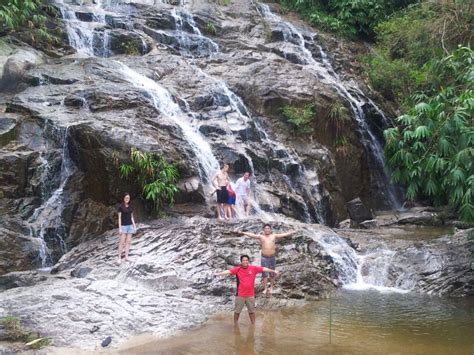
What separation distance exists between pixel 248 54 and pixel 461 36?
8.10 metres

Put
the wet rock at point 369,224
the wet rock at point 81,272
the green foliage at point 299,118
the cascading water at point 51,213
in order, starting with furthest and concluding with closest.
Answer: the green foliage at point 299,118
the wet rock at point 369,224
the cascading water at point 51,213
the wet rock at point 81,272

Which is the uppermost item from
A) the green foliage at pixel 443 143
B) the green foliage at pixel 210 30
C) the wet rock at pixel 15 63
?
the green foliage at pixel 210 30

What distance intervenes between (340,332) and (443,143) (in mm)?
4455

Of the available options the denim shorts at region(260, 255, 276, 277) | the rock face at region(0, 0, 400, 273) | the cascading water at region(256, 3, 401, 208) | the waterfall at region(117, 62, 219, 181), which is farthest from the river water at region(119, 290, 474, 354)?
the cascading water at region(256, 3, 401, 208)

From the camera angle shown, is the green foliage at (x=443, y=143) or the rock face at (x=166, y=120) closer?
the green foliage at (x=443, y=143)

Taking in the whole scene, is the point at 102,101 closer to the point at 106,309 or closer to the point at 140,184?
the point at 140,184

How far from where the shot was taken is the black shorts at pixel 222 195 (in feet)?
43.1

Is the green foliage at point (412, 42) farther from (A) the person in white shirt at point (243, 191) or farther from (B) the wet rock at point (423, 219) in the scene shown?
(A) the person in white shirt at point (243, 191)

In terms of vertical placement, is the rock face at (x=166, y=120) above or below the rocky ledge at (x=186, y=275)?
above

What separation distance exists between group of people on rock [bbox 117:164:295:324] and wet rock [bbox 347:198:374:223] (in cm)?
535

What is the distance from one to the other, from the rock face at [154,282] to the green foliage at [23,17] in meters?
9.72

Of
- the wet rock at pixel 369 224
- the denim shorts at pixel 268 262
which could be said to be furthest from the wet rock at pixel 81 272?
the wet rock at pixel 369 224

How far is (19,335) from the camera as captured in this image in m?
7.65

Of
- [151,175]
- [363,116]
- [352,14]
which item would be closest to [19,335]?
[151,175]
